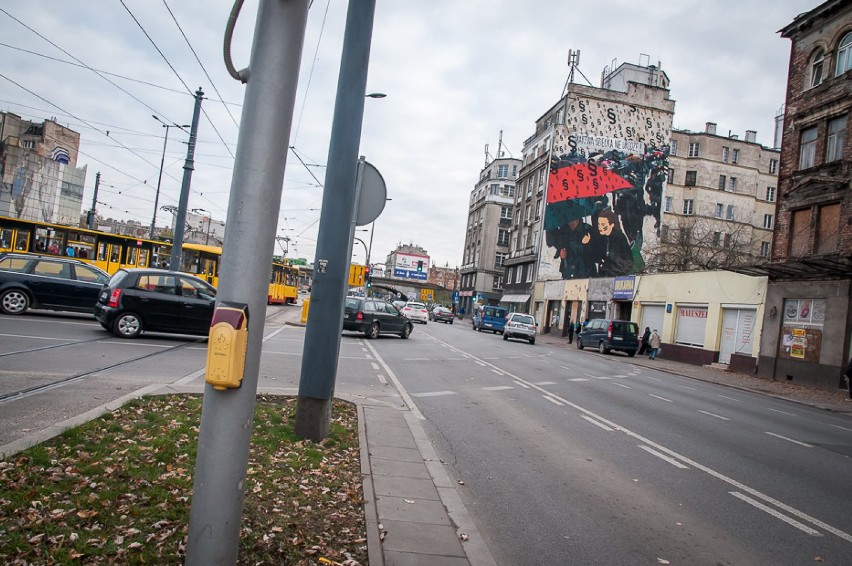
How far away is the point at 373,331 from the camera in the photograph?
25234mm

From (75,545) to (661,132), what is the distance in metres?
56.8

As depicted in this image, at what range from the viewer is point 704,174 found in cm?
5859

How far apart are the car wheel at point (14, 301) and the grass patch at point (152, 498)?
12632 mm

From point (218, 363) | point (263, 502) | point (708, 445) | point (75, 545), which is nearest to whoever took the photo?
point (218, 363)

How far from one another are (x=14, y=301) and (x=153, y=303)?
4.86 meters

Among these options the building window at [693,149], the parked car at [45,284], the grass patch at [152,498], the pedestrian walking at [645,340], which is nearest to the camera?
the grass patch at [152,498]

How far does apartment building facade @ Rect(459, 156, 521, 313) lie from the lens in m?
83.2

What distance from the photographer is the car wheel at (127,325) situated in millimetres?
14320

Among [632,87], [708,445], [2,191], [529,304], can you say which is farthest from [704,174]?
[2,191]

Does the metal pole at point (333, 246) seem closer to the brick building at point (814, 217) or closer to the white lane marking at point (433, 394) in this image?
the white lane marking at point (433, 394)

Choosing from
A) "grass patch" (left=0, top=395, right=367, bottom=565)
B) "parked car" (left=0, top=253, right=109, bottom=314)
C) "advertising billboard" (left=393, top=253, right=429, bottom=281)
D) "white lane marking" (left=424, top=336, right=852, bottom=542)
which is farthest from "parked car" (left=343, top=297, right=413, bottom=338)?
"advertising billboard" (left=393, top=253, right=429, bottom=281)

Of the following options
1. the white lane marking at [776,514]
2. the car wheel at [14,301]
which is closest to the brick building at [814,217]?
the white lane marking at [776,514]

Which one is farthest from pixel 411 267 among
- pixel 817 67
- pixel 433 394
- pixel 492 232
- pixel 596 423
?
pixel 596 423

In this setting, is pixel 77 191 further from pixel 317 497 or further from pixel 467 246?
pixel 317 497
